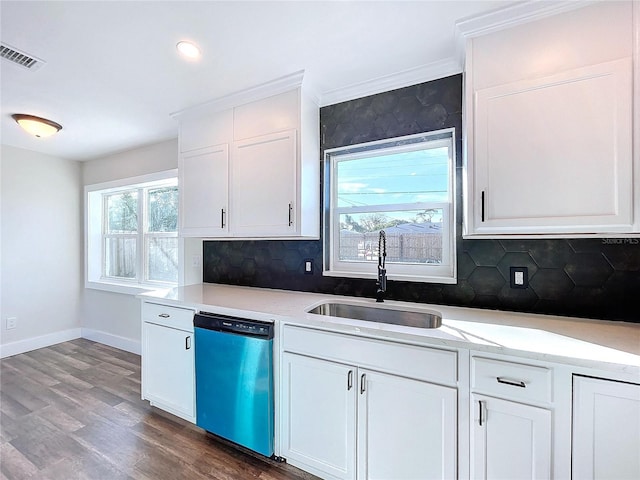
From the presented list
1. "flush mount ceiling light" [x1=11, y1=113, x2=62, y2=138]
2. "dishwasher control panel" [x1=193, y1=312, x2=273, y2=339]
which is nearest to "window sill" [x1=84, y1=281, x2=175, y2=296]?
"dishwasher control panel" [x1=193, y1=312, x2=273, y2=339]

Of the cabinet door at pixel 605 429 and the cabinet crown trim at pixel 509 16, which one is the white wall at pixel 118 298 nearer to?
the cabinet crown trim at pixel 509 16

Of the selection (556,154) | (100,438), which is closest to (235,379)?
(100,438)

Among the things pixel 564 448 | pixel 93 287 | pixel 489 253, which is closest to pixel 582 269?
pixel 489 253

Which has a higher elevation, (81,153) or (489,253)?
(81,153)

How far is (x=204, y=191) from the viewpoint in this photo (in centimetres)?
251

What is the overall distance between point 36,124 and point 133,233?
1532 millimetres

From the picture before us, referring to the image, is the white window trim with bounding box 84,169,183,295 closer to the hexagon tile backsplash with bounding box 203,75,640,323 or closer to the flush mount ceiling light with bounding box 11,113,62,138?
the flush mount ceiling light with bounding box 11,113,62,138

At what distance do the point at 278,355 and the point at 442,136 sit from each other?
69.9 inches

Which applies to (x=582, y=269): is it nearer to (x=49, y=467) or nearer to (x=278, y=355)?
(x=278, y=355)

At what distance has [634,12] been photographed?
1.27 m

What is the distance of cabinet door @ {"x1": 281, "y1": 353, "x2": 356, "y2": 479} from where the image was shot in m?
1.56

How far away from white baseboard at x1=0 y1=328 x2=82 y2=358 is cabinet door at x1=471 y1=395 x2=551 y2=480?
15.8ft

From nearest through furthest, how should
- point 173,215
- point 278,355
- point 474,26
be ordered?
point 474,26
point 278,355
point 173,215

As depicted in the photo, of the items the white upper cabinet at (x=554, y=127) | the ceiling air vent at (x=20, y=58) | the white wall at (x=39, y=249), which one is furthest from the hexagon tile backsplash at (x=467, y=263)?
the white wall at (x=39, y=249)
